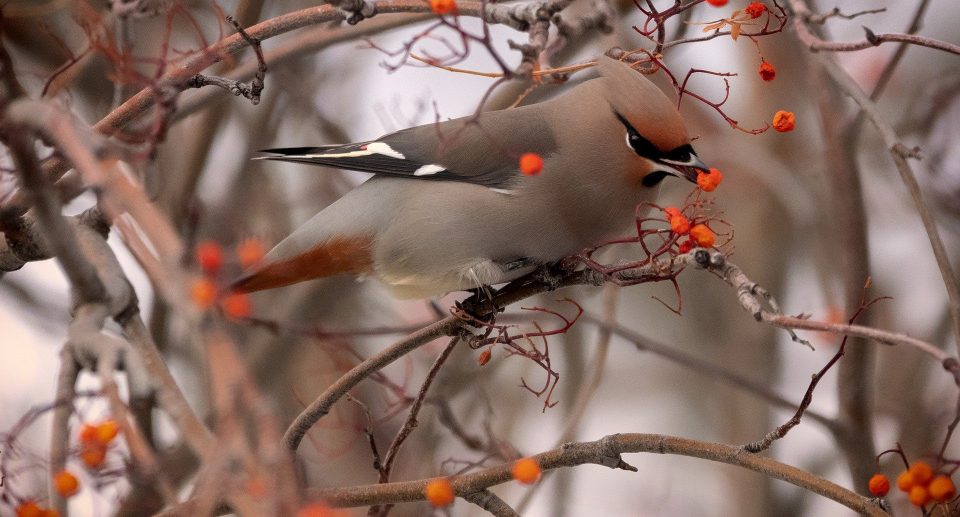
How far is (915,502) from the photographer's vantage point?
1854mm

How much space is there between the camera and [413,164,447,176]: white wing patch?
10.1 feet

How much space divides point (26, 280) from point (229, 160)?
86 cm

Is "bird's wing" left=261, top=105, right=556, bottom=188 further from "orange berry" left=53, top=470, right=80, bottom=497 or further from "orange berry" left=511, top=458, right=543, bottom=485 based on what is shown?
"orange berry" left=53, top=470, right=80, bottom=497

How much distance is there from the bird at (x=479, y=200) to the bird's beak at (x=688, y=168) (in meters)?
0.14

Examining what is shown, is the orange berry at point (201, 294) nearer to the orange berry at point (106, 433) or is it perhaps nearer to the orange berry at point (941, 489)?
the orange berry at point (106, 433)

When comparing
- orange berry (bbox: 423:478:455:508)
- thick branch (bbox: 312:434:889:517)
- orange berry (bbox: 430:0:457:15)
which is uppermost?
orange berry (bbox: 430:0:457:15)

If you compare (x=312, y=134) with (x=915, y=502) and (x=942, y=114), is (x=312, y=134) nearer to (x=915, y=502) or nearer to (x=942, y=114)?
(x=942, y=114)

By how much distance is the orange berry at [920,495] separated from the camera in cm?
185

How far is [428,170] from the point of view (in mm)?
3068

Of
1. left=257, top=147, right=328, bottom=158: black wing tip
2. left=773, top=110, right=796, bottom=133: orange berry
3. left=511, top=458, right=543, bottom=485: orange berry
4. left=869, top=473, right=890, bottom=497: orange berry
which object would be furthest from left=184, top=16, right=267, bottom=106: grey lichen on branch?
left=869, top=473, right=890, bottom=497: orange berry

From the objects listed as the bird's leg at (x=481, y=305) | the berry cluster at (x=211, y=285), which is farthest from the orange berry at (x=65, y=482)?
the bird's leg at (x=481, y=305)

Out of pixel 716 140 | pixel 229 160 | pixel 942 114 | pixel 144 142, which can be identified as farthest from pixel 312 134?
pixel 144 142

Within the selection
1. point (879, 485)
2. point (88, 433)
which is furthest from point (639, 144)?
point (88, 433)

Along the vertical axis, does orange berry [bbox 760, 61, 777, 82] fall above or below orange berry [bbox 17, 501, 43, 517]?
above
